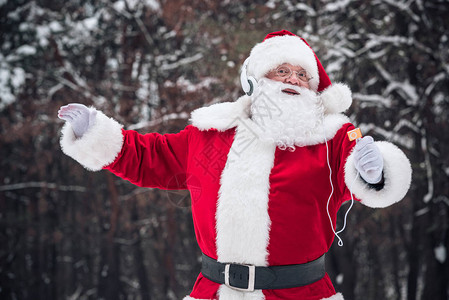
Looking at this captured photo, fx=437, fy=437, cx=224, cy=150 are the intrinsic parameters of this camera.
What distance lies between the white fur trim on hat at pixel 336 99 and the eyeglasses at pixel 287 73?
0.17 meters

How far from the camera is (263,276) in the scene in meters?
1.92

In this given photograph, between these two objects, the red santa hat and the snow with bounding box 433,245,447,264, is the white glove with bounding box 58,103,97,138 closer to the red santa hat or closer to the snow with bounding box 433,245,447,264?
the red santa hat

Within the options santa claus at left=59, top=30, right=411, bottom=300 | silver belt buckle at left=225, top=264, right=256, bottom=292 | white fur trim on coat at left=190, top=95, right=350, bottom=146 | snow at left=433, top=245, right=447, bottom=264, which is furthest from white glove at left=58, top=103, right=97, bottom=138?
snow at left=433, top=245, right=447, bottom=264

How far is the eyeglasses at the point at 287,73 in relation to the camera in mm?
2379

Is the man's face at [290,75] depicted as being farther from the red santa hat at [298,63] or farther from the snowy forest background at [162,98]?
the snowy forest background at [162,98]

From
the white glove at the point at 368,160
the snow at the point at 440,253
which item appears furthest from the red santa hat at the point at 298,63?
the snow at the point at 440,253

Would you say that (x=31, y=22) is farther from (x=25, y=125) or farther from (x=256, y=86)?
(x=256, y=86)

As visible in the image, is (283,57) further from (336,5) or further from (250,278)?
(336,5)

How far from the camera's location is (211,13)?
8.51 metres

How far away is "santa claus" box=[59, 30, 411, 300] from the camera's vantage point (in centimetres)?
192

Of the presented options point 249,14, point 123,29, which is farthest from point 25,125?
point 249,14

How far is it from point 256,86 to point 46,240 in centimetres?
1136

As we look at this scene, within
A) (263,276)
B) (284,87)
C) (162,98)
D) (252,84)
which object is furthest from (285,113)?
(162,98)

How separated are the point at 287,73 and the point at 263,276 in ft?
3.58
